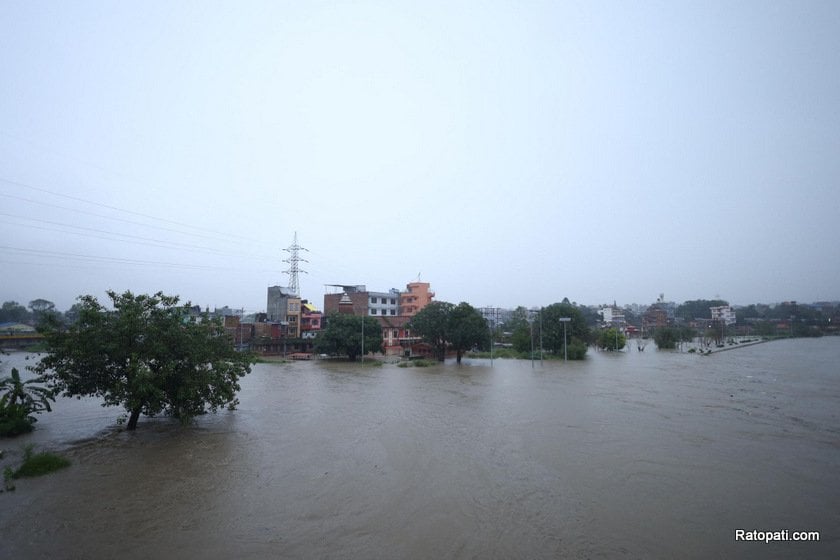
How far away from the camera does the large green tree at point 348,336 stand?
4109cm

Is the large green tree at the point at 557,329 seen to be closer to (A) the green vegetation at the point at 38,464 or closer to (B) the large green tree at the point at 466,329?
(B) the large green tree at the point at 466,329

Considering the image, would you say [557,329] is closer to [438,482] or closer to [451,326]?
[451,326]

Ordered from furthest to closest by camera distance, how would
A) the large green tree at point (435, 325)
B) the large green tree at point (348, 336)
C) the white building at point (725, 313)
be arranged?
the white building at point (725, 313)
the large green tree at point (435, 325)
the large green tree at point (348, 336)

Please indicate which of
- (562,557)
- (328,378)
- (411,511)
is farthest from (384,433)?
(328,378)

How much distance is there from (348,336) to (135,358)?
28145 millimetres

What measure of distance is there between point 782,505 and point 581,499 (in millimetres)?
3904

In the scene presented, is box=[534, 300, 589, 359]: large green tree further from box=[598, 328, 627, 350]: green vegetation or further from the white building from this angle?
the white building

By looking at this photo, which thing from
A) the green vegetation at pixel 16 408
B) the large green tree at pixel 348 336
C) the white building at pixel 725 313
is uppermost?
the white building at pixel 725 313

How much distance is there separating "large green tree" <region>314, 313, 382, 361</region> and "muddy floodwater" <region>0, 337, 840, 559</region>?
20860 millimetres

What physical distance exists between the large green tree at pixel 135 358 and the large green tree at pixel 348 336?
26017 millimetres

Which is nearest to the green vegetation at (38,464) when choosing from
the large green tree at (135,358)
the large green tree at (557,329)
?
the large green tree at (135,358)

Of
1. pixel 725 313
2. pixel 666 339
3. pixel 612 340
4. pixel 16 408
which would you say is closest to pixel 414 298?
pixel 612 340

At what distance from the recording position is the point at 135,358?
13.1 m

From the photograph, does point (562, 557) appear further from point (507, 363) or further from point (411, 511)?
point (507, 363)
